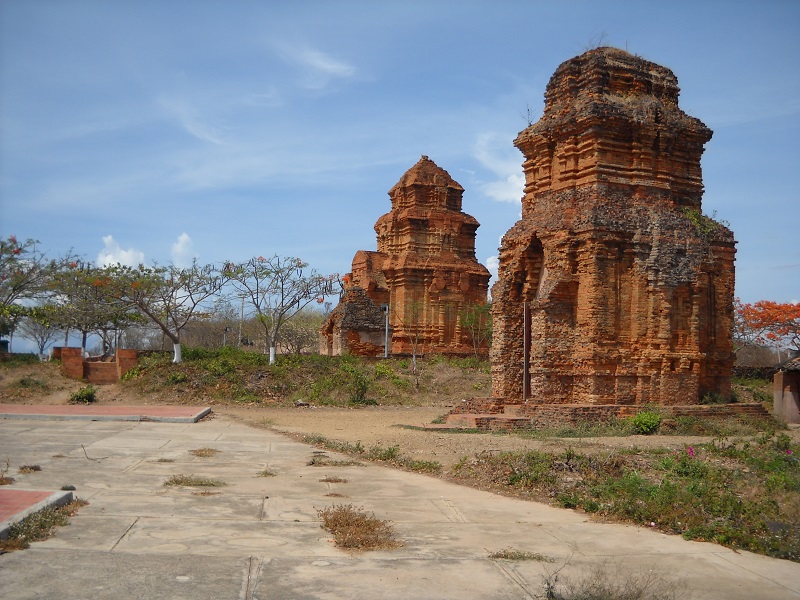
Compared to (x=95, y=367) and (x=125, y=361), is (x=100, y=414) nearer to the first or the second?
(x=125, y=361)

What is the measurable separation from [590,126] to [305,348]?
37.9 m

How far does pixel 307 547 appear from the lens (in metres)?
5.77

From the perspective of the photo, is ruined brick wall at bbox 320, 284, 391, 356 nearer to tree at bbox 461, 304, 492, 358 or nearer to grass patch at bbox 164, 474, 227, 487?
tree at bbox 461, 304, 492, 358

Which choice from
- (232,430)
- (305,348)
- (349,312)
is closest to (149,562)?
(232,430)

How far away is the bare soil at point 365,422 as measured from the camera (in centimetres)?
1197

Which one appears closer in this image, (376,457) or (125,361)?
(376,457)

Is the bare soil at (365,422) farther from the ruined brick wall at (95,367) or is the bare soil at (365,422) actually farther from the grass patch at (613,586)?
the grass patch at (613,586)

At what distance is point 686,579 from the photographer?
520 cm

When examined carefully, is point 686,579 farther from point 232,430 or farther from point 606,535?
point 232,430

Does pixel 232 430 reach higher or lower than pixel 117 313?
lower

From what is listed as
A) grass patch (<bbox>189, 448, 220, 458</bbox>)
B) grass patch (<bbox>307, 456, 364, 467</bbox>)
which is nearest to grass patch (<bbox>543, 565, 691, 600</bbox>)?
grass patch (<bbox>307, 456, 364, 467</bbox>)

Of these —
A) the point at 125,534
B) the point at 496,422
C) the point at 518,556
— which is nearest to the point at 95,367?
the point at 496,422

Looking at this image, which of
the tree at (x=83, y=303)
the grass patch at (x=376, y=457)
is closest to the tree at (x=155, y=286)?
the tree at (x=83, y=303)

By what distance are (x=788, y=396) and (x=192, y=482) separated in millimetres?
16186
